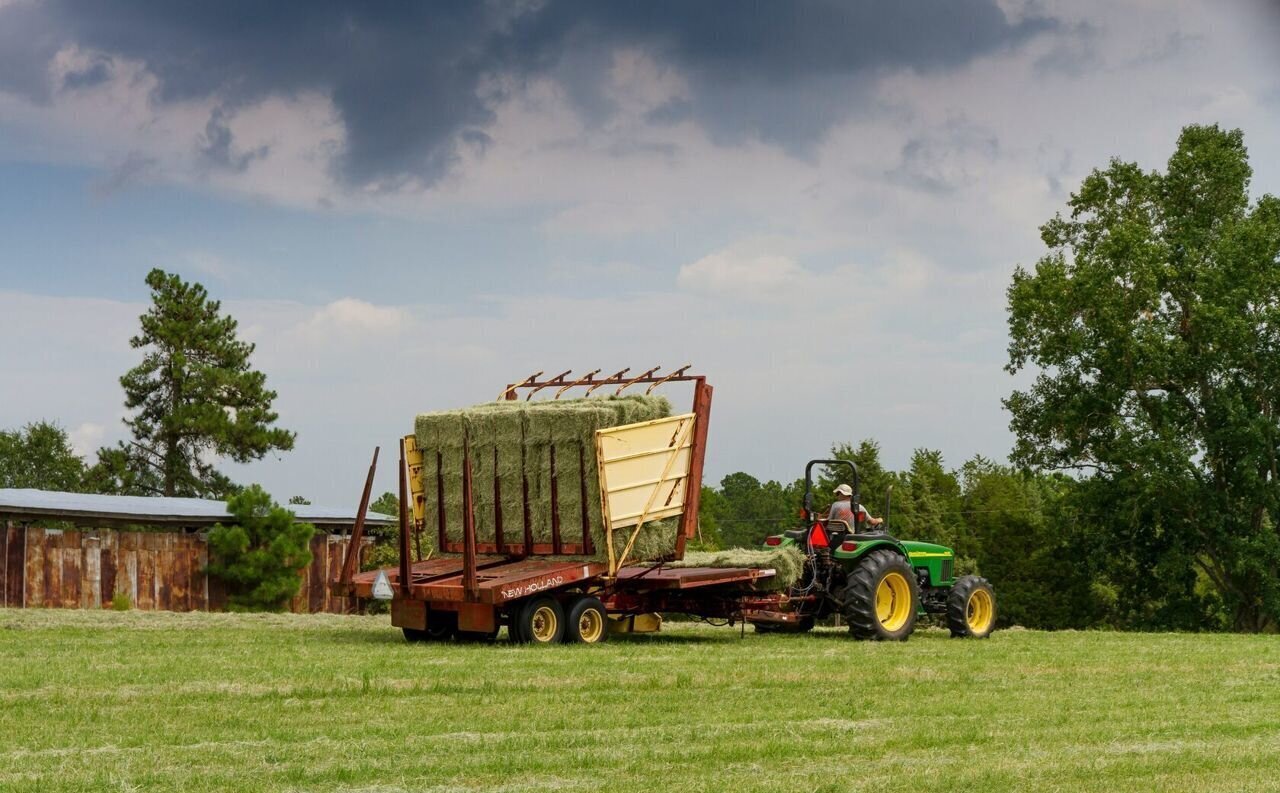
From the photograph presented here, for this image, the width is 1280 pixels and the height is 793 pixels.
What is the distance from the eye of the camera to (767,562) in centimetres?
1775

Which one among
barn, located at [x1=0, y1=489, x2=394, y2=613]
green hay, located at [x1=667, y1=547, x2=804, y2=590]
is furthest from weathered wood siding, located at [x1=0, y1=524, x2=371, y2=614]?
green hay, located at [x1=667, y1=547, x2=804, y2=590]

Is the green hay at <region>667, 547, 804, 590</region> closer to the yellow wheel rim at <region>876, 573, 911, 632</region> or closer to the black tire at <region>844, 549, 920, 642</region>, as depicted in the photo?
the black tire at <region>844, 549, 920, 642</region>

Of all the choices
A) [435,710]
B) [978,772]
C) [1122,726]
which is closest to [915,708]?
[1122,726]

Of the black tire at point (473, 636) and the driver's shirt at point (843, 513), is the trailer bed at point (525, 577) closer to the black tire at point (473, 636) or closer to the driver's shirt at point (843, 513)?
the black tire at point (473, 636)

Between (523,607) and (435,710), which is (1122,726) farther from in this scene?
(523,607)

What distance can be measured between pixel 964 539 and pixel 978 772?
54758mm

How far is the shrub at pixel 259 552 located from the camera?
31.4 meters

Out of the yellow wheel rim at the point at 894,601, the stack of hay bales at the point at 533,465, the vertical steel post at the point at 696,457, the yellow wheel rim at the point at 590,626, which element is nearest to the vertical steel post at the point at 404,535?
the stack of hay bales at the point at 533,465

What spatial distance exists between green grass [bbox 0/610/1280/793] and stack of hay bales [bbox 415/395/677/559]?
167cm

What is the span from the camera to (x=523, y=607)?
16.1m

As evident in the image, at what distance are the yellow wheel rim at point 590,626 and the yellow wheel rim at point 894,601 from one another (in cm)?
369

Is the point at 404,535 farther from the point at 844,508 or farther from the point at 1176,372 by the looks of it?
the point at 1176,372

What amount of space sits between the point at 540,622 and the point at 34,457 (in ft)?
242

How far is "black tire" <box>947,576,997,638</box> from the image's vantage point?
18938 mm
